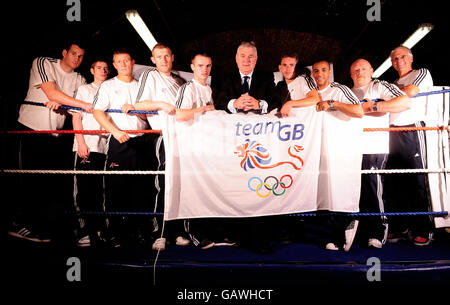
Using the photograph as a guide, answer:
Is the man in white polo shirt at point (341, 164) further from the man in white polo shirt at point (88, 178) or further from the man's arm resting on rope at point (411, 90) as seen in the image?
the man in white polo shirt at point (88, 178)

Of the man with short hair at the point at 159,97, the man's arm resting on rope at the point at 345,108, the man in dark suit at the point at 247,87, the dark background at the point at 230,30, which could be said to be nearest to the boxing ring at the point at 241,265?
the man with short hair at the point at 159,97

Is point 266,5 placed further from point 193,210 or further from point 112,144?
point 193,210

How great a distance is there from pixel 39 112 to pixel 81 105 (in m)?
0.55

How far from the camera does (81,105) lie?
7.82 ft

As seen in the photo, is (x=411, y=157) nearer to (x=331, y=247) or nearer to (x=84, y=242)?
(x=331, y=247)

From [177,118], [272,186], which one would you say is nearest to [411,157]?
[272,186]

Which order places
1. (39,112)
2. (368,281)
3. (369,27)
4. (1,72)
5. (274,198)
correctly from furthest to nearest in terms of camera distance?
1. (369,27)
2. (1,72)
3. (39,112)
4. (274,198)
5. (368,281)

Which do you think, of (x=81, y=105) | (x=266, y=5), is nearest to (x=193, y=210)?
(x=81, y=105)

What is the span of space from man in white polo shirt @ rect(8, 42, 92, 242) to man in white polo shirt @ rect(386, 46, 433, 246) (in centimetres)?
316

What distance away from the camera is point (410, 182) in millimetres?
2498

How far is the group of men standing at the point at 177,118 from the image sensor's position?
214 centimetres

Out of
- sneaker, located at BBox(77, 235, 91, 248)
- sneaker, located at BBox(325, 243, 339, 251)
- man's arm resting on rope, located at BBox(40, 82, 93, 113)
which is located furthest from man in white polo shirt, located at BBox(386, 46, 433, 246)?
man's arm resting on rope, located at BBox(40, 82, 93, 113)

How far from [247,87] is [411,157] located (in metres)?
1.81

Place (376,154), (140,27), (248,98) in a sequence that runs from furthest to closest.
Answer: (140,27)
(376,154)
(248,98)
